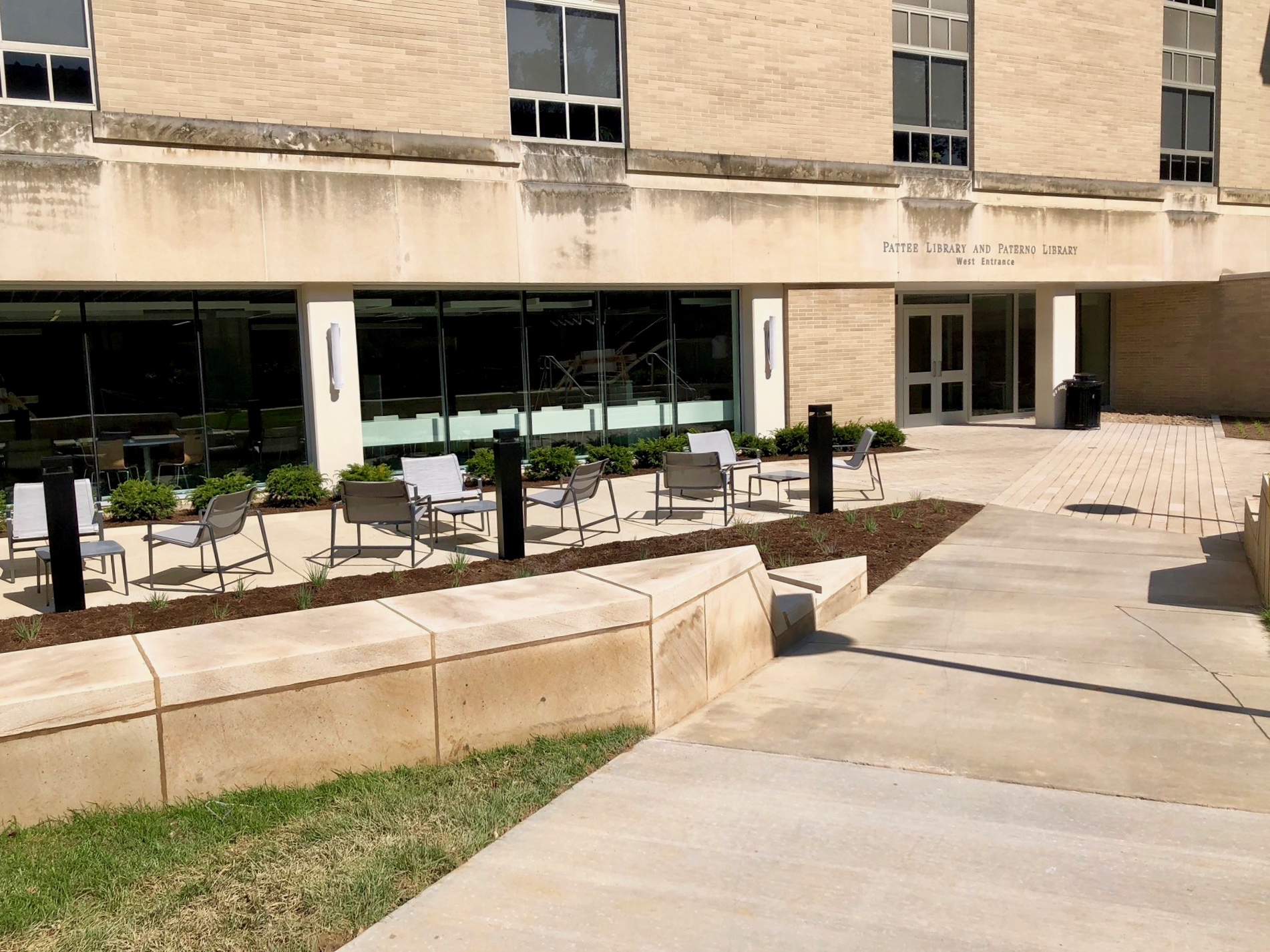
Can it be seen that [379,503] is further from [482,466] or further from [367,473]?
[482,466]

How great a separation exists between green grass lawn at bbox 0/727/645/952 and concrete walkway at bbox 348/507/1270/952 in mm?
189

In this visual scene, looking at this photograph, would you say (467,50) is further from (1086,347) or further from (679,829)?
(1086,347)

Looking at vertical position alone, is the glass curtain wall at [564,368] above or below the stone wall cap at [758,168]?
below

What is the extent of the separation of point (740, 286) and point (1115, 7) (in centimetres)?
1134

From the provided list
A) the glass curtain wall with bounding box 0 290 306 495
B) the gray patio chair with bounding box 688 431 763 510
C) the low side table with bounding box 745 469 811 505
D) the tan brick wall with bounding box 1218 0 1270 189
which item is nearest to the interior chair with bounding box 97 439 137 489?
the glass curtain wall with bounding box 0 290 306 495

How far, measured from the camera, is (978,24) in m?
22.0

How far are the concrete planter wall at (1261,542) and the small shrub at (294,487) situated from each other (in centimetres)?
1111

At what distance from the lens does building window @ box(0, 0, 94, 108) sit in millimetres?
13539

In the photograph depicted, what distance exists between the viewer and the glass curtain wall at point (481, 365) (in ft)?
56.6

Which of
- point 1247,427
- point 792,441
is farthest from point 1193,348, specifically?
point 792,441

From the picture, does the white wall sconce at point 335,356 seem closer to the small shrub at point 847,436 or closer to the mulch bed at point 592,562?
the mulch bed at point 592,562

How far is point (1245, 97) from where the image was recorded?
2595cm

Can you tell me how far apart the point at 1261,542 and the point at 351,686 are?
24.8 ft

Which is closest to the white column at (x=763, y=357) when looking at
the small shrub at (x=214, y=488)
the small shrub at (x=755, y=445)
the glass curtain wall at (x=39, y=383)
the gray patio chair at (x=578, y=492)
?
the small shrub at (x=755, y=445)
